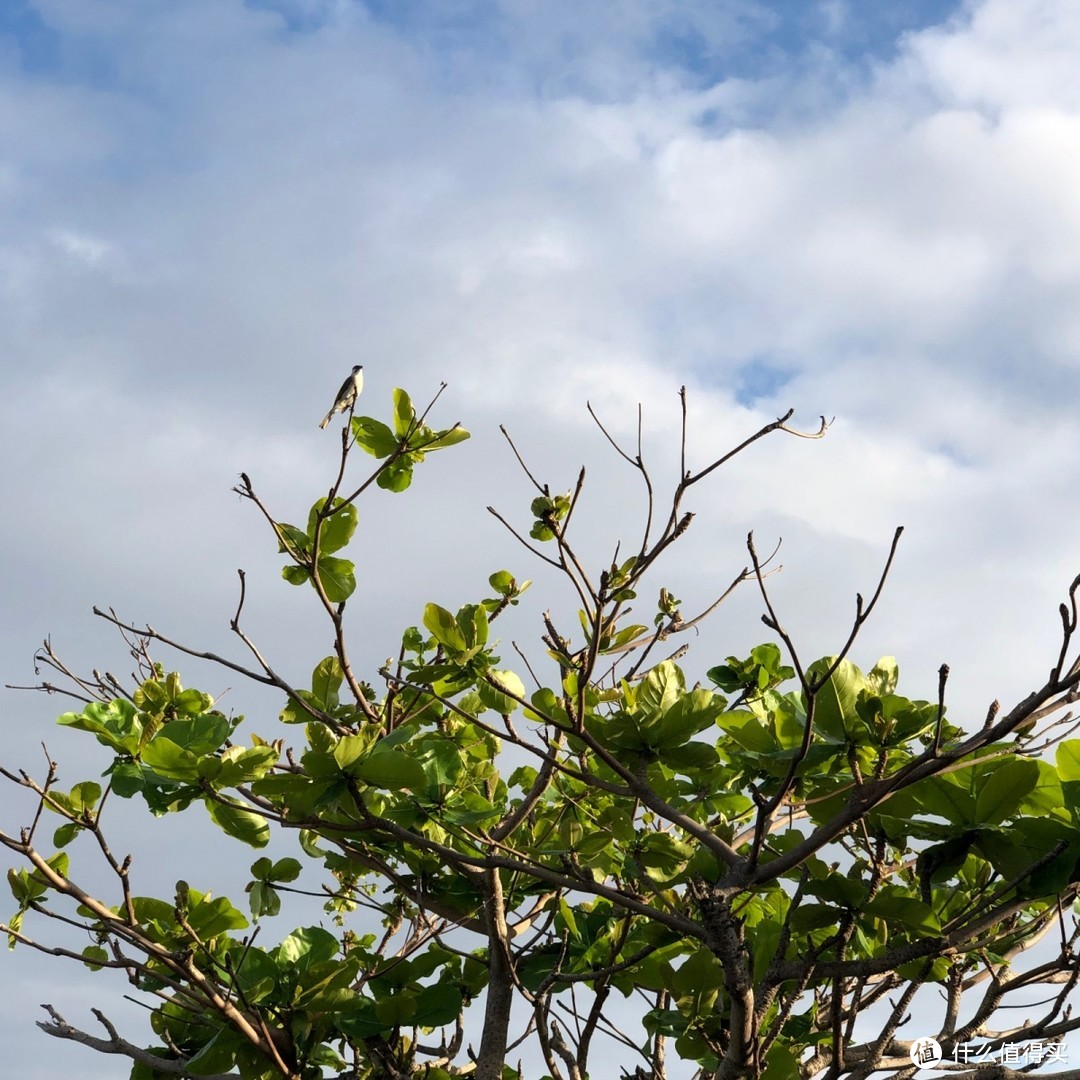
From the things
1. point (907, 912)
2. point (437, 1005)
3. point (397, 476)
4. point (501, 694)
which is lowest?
point (907, 912)

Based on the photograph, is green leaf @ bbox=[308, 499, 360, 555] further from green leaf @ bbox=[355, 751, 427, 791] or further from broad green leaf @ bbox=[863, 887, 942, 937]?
broad green leaf @ bbox=[863, 887, 942, 937]

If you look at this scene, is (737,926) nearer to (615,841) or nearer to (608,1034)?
(615,841)

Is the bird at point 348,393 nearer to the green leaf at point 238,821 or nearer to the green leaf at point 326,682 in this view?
the green leaf at point 326,682

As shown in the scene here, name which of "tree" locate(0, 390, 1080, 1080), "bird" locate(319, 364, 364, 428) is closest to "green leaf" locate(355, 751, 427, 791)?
"tree" locate(0, 390, 1080, 1080)

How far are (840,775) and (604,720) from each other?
0.57 metres

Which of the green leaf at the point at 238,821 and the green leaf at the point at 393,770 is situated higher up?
the green leaf at the point at 238,821

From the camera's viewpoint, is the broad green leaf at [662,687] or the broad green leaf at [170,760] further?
the broad green leaf at [170,760]

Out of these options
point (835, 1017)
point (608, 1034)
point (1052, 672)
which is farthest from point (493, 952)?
point (1052, 672)

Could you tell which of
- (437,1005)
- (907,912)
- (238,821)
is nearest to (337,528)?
(238,821)

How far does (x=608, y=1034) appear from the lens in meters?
3.15

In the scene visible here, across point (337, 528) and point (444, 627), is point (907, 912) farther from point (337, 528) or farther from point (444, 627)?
point (337, 528)

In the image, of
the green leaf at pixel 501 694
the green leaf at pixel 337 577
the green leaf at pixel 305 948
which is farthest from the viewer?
the green leaf at pixel 305 948

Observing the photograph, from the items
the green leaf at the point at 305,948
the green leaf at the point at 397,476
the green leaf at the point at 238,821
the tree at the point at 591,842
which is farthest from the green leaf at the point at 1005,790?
the green leaf at the point at 305,948

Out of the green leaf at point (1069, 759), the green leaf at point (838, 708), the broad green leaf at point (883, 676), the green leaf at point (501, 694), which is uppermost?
the green leaf at point (501, 694)
